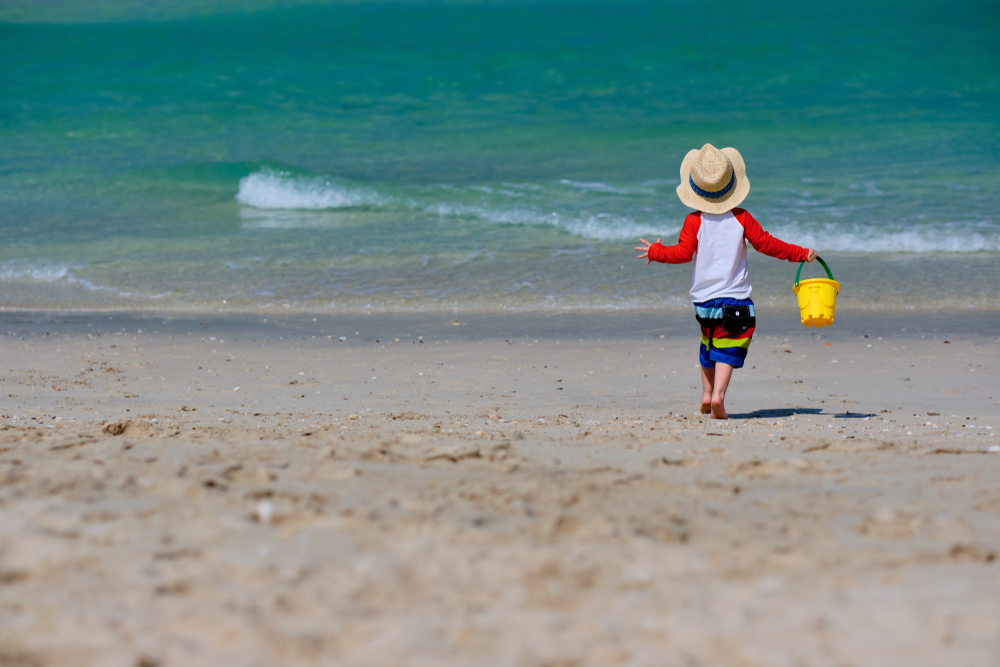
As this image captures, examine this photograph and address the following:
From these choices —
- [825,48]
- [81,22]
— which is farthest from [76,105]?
[825,48]

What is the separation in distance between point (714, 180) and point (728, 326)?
0.77m

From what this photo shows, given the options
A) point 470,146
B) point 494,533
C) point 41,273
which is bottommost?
point 494,533

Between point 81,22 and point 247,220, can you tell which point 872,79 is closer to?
point 247,220

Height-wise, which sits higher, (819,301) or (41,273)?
(819,301)

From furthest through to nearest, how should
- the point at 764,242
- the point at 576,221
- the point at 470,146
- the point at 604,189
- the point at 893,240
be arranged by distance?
the point at 470,146
the point at 604,189
the point at 576,221
the point at 893,240
the point at 764,242

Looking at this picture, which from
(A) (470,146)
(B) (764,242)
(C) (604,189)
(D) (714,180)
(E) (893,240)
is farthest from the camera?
(A) (470,146)

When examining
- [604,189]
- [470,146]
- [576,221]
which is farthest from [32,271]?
[470,146]

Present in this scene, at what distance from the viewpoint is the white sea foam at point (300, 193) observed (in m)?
13.0

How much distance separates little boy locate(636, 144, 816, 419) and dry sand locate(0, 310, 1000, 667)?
39cm

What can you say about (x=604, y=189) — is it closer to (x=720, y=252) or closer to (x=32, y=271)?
(x=32, y=271)

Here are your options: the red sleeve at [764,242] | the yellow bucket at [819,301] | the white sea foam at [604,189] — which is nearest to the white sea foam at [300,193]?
the white sea foam at [604,189]

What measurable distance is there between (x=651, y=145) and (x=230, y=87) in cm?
Result: 1066

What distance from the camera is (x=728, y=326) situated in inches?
177

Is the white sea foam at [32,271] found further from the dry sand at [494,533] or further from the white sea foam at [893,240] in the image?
the white sea foam at [893,240]
